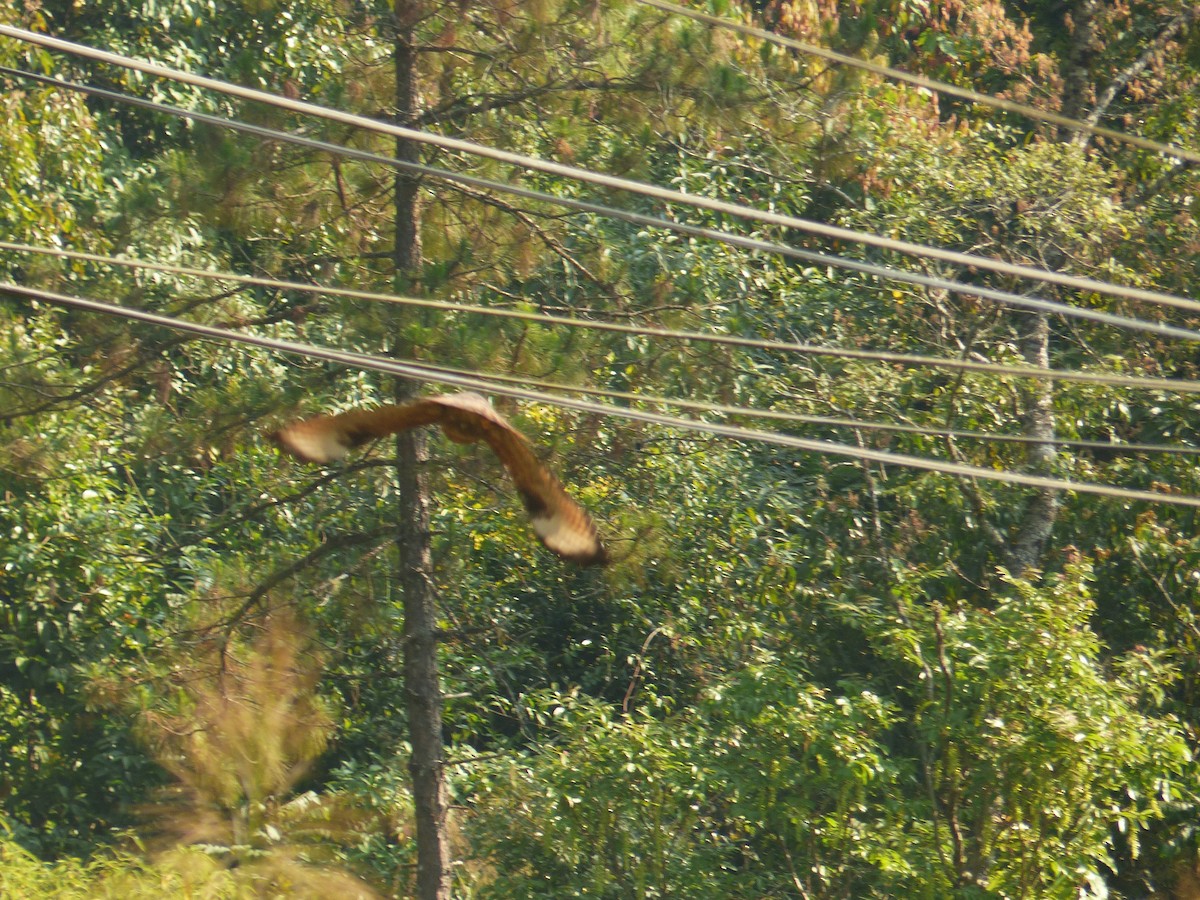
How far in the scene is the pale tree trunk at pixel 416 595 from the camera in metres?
7.12

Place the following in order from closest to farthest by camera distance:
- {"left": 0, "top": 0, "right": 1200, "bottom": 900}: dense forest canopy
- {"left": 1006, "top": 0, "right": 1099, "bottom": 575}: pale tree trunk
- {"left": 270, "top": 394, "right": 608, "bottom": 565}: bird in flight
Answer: {"left": 270, "top": 394, "right": 608, "bottom": 565}: bird in flight
{"left": 0, "top": 0, "right": 1200, "bottom": 900}: dense forest canopy
{"left": 1006, "top": 0, "right": 1099, "bottom": 575}: pale tree trunk

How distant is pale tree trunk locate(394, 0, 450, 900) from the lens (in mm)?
7117

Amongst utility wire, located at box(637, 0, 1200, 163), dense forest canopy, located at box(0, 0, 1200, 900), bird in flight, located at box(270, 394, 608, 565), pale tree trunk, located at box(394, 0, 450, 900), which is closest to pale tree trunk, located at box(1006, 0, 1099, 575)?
dense forest canopy, located at box(0, 0, 1200, 900)

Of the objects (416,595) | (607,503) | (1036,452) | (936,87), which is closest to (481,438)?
(936,87)

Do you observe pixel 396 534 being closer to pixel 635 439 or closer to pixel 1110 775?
pixel 635 439

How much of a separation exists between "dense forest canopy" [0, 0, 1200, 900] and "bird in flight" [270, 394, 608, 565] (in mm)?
1749

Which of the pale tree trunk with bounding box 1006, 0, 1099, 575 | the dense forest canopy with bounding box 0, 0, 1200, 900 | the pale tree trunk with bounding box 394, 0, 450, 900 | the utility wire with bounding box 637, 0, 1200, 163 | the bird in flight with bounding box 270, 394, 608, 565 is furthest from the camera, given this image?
the pale tree trunk with bounding box 1006, 0, 1099, 575

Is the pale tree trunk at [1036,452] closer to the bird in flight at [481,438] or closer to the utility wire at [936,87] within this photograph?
the utility wire at [936,87]

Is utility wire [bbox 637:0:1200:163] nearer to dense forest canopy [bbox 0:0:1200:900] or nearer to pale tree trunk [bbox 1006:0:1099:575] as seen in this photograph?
dense forest canopy [bbox 0:0:1200:900]

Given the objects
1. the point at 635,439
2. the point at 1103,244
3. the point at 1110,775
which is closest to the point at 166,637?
the point at 635,439

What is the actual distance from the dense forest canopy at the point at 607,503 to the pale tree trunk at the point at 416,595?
0.08ft

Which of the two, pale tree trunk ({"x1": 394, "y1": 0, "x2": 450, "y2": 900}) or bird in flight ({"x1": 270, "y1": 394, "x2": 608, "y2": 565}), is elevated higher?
bird in flight ({"x1": 270, "y1": 394, "x2": 608, "y2": 565})

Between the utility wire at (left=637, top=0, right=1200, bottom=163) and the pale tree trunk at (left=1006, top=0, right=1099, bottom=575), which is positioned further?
the pale tree trunk at (left=1006, top=0, right=1099, bottom=575)

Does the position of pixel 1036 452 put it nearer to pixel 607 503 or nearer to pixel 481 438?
pixel 607 503
